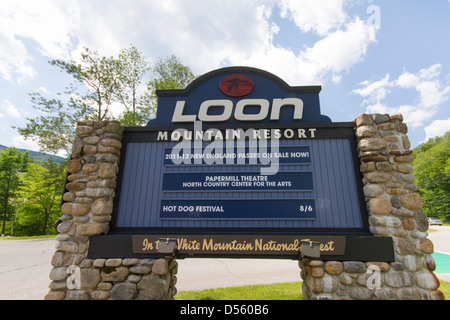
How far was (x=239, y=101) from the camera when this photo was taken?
5.06m

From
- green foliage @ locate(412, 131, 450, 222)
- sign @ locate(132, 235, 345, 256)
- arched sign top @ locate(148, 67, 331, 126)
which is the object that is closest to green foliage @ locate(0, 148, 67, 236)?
arched sign top @ locate(148, 67, 331, 126)

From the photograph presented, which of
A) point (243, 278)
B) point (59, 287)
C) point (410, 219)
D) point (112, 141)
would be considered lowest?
point (243, 278)

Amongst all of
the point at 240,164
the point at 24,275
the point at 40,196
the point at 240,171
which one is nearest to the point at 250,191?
the point at 240,171

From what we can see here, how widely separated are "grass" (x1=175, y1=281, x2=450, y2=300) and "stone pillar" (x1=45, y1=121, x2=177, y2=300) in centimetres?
200

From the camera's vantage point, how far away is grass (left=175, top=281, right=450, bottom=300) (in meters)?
5.52

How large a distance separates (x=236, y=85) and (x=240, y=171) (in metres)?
2.25

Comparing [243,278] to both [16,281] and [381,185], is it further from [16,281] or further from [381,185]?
[16,281]

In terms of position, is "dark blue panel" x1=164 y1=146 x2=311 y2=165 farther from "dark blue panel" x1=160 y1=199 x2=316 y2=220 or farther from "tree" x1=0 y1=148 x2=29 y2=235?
"tree" x1=0 y1=148 x2=29 y2=235

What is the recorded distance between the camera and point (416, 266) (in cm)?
373

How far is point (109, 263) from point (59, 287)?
99cm

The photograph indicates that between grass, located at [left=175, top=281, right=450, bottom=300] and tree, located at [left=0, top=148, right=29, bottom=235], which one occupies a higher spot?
tree, located at [left=0, top=148, right=29, bottom=235]

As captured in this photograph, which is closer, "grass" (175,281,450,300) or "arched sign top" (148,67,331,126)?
"arched sign top" (148,67,331,126)

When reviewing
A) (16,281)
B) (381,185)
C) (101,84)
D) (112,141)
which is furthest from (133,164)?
(101,84)

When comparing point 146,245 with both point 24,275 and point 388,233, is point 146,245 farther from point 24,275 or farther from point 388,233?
point 24,275
